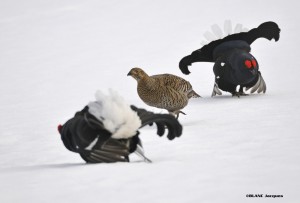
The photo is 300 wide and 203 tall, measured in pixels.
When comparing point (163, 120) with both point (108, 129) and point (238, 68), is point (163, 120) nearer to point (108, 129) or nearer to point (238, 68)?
point (108, 129)

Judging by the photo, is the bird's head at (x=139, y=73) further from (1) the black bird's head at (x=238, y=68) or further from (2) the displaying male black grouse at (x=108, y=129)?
(2) the displaying male black grouse at (x=108, y=129)

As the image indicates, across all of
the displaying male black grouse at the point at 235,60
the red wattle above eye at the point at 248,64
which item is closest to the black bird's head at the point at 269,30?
the displaying male black grouse at the point at 235,60

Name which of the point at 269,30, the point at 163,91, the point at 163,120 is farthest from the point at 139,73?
the point at 269,30

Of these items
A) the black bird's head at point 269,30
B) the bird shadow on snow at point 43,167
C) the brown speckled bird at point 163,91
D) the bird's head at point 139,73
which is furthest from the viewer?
the black bird's head at point 269,30

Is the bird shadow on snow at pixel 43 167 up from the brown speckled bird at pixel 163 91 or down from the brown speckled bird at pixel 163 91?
down

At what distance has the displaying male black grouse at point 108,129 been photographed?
5.21 m

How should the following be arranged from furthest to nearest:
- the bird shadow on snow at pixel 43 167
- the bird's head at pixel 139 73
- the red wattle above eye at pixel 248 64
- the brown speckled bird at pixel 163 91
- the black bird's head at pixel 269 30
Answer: the black bird's head at pixel 269 30, the red wattle above eye at pixel 248 64, the bird's head at pixel 139 73, the brown speckled bird at pixel 163 91, the bird shadow on snow at pixel 43 167

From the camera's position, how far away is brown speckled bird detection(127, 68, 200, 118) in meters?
8.27

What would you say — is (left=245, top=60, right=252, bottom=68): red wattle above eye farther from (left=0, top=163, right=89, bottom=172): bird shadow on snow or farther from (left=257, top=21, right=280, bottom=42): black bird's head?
(left=0, top=163, right=89, bottom=172): bird shadow on snow

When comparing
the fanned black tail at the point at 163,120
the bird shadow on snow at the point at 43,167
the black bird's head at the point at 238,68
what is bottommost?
the bird shadow on snow at the point at 43,167

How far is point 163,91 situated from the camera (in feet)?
27.1

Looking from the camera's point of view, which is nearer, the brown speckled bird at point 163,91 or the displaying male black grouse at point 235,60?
the brown speckled bird at point 163,91

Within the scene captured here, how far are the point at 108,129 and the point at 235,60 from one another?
17.9 feet

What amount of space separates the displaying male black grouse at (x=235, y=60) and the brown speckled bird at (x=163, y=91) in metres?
2.02
